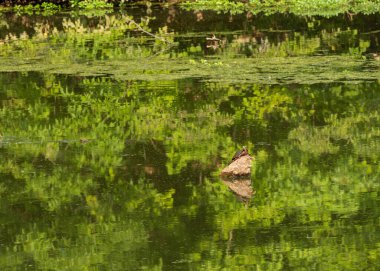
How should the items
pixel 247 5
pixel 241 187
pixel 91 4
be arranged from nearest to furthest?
pixel 241 187 < pixel 247 5 < pixel 91 4

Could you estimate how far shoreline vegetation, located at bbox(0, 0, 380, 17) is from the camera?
22.6 m

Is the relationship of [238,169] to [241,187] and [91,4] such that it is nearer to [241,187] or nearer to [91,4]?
[241,187]

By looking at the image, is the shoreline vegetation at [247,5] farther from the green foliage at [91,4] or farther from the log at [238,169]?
the log at [238,169]

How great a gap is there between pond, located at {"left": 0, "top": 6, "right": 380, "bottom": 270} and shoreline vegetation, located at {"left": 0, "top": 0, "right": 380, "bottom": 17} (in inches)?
243

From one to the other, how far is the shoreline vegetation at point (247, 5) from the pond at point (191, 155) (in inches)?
243

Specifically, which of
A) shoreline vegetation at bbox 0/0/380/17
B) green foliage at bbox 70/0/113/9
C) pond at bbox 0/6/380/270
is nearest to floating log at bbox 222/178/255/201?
pond at bbox 0/6/380/270

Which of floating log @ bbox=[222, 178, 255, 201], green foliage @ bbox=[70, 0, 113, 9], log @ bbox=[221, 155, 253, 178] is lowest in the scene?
green foliage @ bbox=[70, 0, 113, 9]

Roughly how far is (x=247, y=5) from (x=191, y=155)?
58.2 feet

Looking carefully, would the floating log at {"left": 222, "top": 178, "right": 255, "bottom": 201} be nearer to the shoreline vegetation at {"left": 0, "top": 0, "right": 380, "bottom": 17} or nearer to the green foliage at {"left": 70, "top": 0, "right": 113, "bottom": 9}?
the shoreline vegetation at {"left": 0, "top": 0, "right": 380, "bottom": 17}

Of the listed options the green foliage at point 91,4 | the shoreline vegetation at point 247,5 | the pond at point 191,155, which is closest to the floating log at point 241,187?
the pond at point 191,155

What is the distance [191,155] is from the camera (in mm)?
8523

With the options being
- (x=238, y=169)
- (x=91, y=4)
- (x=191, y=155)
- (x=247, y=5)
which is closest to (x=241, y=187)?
(x=238, y=169)

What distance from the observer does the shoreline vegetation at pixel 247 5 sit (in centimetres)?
2261

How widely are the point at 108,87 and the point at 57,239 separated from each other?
20.6 feet
